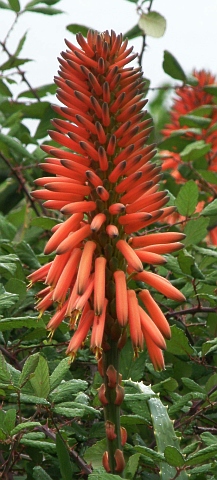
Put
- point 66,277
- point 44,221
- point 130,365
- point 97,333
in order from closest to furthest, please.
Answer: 1. point 97,333
2. point 66,277
3. point 130,365
4. point 44,221

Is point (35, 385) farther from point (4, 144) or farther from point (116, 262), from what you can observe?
point (4, 144)

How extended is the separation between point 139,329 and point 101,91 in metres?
0.46

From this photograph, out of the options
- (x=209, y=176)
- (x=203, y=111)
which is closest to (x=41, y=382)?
(x=209, y=176)

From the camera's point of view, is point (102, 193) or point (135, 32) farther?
point (135, 32)

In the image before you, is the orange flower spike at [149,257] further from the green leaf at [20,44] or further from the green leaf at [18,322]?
the green leaf at [20,44]

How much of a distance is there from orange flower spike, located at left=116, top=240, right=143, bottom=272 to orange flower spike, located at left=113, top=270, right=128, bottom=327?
0.09 feet

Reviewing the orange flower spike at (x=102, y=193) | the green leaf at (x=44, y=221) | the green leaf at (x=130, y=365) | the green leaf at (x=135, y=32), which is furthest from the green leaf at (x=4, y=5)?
the orange flower spike at (x=102, y=193)

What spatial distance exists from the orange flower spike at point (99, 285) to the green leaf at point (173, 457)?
281mm

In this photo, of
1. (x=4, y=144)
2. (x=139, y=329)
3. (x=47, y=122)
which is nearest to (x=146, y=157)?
(x=139, y=329)

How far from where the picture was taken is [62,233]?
155 cm

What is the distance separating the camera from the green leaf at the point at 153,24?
9.90 feet

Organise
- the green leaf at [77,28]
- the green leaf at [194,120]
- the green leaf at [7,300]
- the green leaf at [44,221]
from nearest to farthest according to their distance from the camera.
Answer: the green leaf at [7,300] → the green leaf at [44,221] → the green leaf at [77,28] → the green leaf at [194,120]

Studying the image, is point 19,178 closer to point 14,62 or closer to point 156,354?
point 14,62

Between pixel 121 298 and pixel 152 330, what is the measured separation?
0.27 feet
